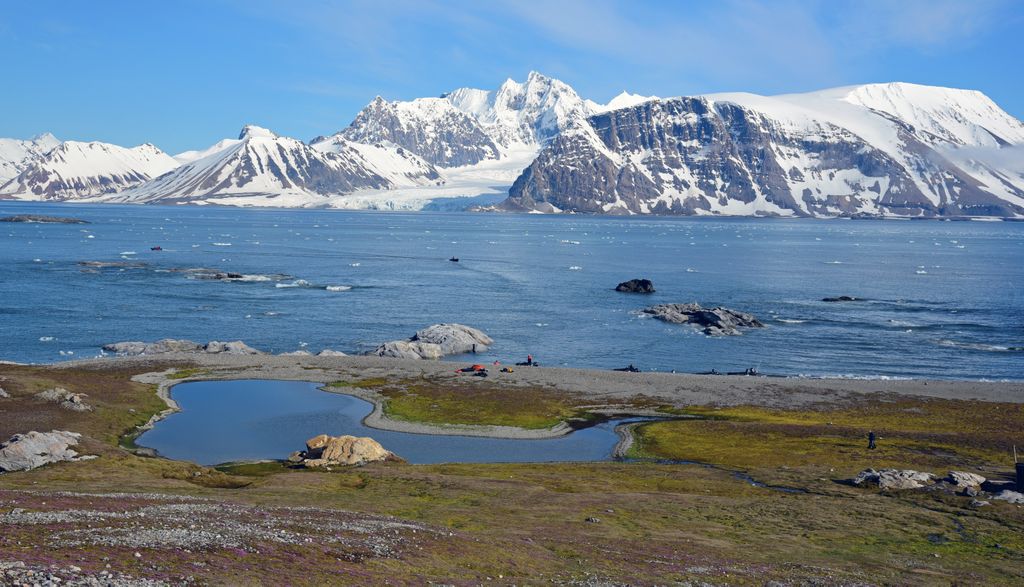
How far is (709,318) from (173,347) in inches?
2996

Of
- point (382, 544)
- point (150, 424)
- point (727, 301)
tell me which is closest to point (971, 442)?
point (382, 544)

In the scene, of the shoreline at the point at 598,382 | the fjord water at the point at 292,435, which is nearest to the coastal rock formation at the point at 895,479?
the fjord water at the point at 292,435


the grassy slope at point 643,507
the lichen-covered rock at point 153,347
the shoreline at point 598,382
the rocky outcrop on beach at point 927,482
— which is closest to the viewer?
the grassy slope at point 643,507

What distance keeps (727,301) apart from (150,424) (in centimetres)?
11079

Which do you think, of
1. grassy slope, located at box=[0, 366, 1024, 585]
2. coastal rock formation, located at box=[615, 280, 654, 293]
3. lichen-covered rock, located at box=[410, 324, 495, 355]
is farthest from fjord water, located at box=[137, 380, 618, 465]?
coastal rock formation, located at box=[615, 280, 654, 293]

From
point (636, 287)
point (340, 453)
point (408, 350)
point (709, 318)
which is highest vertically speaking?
point (636, 287)

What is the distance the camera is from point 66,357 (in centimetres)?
9438

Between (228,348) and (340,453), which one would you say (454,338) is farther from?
(340,453)

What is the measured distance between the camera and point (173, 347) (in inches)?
3819

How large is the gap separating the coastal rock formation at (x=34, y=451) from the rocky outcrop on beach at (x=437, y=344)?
4802 centimetres

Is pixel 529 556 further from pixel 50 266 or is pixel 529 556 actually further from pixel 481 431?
pixel 50 266

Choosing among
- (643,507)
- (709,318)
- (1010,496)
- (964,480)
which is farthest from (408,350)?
(1010,496)

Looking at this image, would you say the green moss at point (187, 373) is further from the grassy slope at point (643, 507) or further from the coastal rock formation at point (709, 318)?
the coastal rock formation at point (709, 318)

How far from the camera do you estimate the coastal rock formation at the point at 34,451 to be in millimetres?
46750
